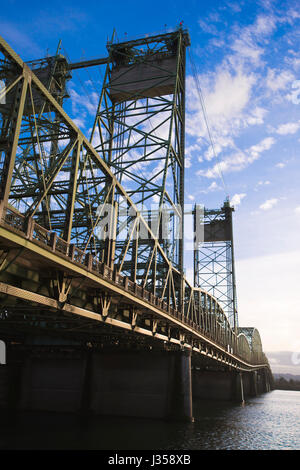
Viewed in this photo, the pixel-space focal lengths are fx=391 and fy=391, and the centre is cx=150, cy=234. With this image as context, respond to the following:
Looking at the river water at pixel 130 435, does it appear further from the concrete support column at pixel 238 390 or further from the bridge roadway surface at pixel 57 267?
the concrete support column at pixel 238 390

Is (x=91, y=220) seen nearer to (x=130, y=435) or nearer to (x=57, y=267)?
(x=57, y=267)

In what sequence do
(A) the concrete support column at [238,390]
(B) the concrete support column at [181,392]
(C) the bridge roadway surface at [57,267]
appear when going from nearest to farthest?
(C) the bridge roadway surface at [57,267]
(B) the concrete support column at [181,392]
(A) the concrete support column at [238,390]

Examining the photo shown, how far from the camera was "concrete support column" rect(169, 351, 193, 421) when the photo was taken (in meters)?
37.4

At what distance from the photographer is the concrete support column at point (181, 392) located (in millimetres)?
37375

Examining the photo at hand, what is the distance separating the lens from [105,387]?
40.3m

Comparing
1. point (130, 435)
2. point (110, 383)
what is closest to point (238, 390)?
point (110, 383)

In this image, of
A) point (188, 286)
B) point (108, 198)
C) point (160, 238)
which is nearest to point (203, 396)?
point (188, 286)

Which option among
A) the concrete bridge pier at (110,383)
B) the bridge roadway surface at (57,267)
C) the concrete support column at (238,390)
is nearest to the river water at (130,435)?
the concrete bridge pier at (110,383)

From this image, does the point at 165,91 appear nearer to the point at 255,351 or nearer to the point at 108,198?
the point at 108,198

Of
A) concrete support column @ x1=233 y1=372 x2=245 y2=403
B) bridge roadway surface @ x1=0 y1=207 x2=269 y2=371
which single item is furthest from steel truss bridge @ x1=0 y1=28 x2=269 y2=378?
concrete support column @ x1=233 y1=372 x2=245 y2=403

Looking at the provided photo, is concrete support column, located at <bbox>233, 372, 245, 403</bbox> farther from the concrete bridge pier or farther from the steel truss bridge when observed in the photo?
the concrete bridge pier

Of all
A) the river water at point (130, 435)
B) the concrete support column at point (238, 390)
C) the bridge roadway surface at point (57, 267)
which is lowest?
the river water at point (130, 435)

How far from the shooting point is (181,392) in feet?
124
